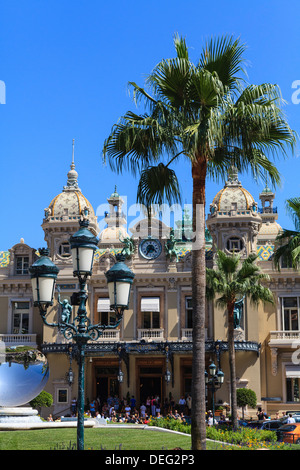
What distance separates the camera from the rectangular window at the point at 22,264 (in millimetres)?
49062

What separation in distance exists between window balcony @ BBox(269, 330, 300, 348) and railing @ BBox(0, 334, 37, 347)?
16.2m

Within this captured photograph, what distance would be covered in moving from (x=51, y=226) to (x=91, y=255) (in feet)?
110

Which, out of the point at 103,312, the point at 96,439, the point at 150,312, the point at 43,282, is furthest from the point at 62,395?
the point at 43,282

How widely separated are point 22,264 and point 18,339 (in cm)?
546

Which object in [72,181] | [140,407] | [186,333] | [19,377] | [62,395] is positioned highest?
[72,181]

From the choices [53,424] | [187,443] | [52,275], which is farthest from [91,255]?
[53,424]

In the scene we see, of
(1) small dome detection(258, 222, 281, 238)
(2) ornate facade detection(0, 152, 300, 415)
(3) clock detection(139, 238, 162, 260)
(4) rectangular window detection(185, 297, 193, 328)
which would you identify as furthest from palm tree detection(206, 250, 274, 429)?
(1) small dome detection(258, 222, 281, 238)

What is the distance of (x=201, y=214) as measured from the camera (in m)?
17.6

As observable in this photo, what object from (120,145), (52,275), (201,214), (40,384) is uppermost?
(120,145)

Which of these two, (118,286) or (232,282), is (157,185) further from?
(232,282)

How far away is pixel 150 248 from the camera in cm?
4684

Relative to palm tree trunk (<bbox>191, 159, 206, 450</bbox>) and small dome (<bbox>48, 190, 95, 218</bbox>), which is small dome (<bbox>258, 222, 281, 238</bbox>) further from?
palm tree trunk (<bbox>191, 159, 206, 450</bbox>)

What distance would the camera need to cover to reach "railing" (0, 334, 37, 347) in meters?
47.1

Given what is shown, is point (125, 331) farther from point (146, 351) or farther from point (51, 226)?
point (51, 226)
